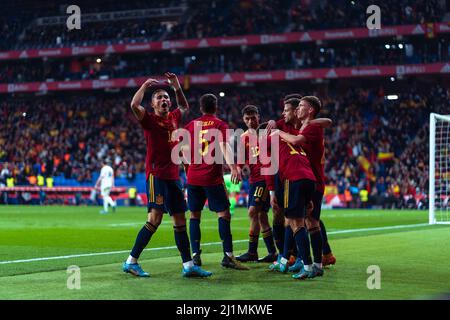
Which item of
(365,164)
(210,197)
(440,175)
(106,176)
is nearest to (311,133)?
(210,197)

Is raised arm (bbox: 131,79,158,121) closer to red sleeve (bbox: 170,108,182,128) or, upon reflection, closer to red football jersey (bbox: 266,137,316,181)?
red sleeve (bbox: 170,108,182,128)

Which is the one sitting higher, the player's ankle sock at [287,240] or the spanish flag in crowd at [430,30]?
the spanish flag in crowd at [430,30]

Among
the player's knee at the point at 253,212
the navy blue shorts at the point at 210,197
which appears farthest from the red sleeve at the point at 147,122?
the player's knee at the point at 253,212

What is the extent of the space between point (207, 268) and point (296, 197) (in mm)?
1910

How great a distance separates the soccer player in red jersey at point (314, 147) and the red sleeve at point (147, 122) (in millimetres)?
1634

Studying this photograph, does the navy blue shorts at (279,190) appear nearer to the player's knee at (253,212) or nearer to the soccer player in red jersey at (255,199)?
the soccer player in red jersey at (255,199)

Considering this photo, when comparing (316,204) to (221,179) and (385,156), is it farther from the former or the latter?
(385,156)

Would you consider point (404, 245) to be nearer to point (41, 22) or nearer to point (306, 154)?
point (306, 154)

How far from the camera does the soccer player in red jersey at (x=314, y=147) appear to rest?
9.19 meters

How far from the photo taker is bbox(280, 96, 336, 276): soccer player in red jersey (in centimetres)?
919

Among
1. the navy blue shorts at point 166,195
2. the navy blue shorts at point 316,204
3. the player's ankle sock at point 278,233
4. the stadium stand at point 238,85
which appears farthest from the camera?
the stadium stand at point 238,85

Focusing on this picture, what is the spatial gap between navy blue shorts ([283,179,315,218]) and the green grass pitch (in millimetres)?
801
